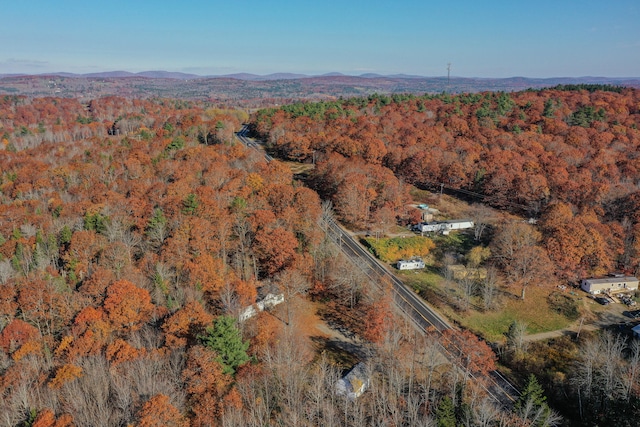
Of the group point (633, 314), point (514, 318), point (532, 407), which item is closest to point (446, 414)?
point (532, 407)

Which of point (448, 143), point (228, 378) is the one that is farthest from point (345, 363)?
point (448, 143)

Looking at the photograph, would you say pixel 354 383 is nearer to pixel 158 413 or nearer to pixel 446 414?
pixel 446 414

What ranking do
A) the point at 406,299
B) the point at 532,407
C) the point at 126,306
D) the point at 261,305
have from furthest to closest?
the point at 406,299 → the point at 261,305 → the point at 126,306 → the point at 532,407

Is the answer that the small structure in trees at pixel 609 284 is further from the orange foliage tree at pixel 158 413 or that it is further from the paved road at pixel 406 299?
the orange foliage tree at pixel 158 413

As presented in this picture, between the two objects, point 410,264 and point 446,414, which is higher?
point 446,414

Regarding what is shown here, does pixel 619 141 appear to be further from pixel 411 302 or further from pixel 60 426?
pixel 60 426

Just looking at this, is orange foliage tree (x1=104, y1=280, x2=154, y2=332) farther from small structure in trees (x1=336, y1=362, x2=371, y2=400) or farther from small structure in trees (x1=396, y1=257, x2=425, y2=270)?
small structure in trees (x1=396, y1=257, x2=425, y2=270)
